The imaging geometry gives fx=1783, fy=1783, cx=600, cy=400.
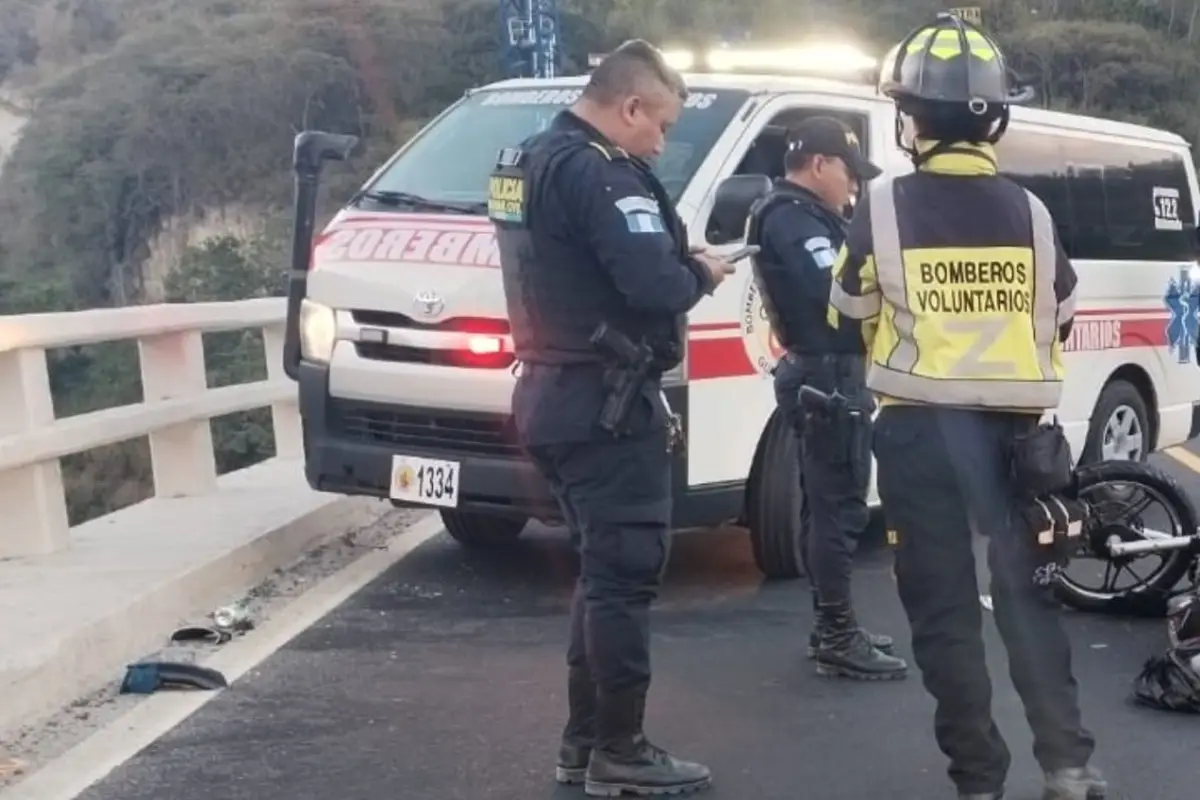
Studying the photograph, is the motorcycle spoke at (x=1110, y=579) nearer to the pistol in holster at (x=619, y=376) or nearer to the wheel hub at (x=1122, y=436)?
the wheel hub at (x=1122, y=436)

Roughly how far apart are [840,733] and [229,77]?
53.1m

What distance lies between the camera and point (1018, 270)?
4.14 m

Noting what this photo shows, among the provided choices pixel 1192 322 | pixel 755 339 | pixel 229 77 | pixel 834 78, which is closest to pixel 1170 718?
pixel 755 339

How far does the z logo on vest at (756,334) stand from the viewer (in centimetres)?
696

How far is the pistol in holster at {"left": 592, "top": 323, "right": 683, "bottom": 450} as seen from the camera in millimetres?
4398

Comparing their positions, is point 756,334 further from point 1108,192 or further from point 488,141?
point 1108,192

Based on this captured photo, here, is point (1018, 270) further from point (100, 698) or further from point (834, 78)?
point (834, 78)

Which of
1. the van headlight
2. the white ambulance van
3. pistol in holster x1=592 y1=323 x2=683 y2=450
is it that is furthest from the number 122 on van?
pistol in holster x1=592 y1=323 x2=683 y2=450

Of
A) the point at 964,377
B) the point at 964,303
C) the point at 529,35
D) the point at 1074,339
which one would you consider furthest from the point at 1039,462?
the point at 529,35

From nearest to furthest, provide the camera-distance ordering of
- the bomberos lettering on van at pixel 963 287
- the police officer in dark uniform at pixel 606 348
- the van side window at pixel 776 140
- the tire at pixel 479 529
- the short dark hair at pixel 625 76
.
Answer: the bomberos lettering on van at pixel 963 287, the police officer in dark uniform at pixel 606 348, the short dark hair at pixel 625 76, the van side window at pixel 776 140, the tire at pixel 479 529

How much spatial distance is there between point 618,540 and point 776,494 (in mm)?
2670

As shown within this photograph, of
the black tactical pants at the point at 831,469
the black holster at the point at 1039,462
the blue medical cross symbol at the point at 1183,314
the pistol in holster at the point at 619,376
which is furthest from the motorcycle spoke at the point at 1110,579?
the blue medical cross symbol at the point at 1183,314

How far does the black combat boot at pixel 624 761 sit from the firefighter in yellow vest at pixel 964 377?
2.48ft

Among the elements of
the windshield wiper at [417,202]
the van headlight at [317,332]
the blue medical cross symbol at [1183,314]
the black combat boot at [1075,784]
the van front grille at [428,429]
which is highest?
the windshield wiper at [417,202]
